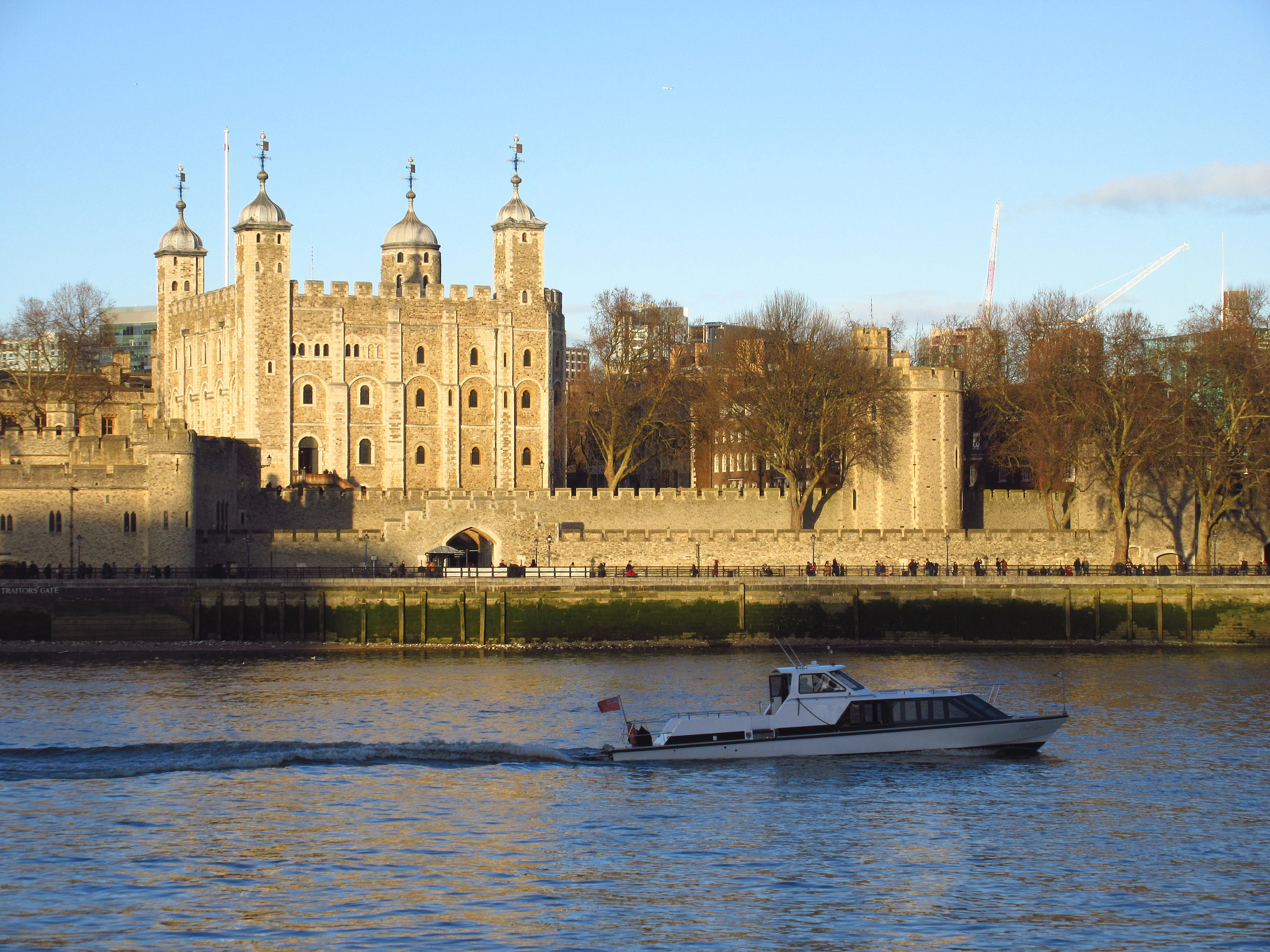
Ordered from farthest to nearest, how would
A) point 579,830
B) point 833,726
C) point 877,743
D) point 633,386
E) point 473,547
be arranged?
point 633,386 → point 473,547 → point 877,743 → point 833,726 → point 579,830

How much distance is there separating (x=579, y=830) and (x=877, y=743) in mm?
8467

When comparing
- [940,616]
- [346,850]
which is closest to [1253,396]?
[940,616]

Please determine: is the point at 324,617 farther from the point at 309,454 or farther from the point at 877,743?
the point at 877,743

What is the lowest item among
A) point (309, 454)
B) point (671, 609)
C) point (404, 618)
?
point (404, 618)

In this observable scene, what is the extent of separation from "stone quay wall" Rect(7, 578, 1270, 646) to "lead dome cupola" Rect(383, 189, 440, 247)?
3379cm

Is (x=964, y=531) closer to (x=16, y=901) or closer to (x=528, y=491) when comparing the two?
(x=528, y=491)

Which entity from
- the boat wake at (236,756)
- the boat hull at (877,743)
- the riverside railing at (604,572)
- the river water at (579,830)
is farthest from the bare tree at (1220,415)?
the boat wake at (236,756)

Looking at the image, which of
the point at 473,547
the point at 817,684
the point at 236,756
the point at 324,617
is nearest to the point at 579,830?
the point at 817,684

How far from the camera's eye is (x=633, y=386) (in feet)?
243

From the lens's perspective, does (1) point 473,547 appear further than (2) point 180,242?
No

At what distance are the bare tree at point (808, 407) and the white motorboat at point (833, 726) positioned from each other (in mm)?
30291

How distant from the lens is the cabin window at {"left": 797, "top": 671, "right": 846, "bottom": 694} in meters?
35.2

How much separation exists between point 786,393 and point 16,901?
45021 mm

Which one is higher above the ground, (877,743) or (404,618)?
Answer: (404,618)
